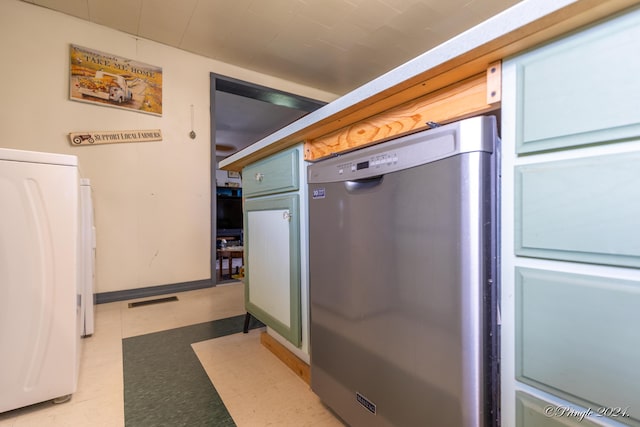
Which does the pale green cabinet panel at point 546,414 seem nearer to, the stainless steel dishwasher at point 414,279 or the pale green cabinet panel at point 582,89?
the stainless steel dishwasher at point 414,279

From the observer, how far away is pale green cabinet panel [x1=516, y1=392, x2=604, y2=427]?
1.43ft

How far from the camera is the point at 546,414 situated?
0.47m

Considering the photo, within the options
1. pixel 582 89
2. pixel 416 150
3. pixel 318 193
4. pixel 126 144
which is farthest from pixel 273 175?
pixel 126 144

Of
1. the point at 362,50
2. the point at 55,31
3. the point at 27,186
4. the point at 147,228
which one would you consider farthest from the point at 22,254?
the point at 362,50

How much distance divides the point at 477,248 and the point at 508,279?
0.08 metres

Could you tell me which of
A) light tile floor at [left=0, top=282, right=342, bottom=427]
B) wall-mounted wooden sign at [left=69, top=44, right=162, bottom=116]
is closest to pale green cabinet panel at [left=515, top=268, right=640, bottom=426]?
light tile floor at [left=0, top=282, right=342, bottom=427]

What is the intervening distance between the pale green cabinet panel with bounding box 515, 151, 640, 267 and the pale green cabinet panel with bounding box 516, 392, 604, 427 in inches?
9.5

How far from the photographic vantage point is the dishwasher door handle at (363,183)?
694mm

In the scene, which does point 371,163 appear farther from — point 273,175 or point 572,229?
point 273,175

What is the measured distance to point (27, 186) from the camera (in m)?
0.95

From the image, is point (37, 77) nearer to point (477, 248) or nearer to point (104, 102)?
point (104, 102)

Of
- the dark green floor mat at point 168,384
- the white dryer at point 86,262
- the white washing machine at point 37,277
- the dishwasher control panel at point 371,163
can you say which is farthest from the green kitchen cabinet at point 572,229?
the white dryer at point 86,262

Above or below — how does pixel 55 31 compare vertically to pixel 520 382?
above

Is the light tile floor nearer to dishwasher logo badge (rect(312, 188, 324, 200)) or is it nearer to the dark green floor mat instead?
the dark green floor mat
